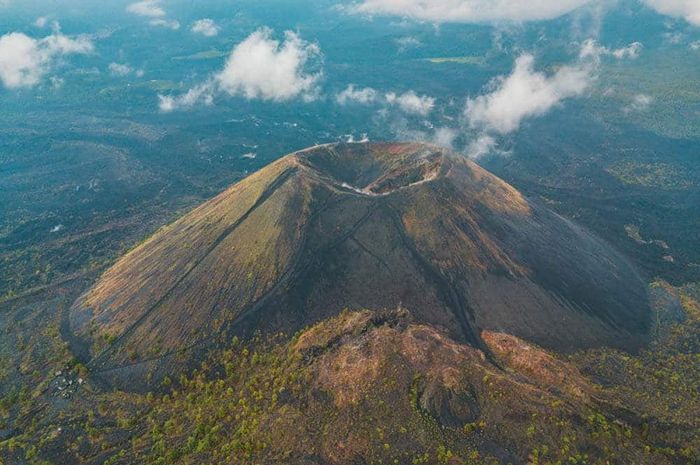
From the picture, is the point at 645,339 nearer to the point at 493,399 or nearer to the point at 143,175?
the point at 493,399

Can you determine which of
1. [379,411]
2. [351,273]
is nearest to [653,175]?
[351,273]


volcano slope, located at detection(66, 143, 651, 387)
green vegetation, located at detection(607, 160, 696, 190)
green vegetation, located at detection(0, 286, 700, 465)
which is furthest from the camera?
green vegetation, located at detection(607, 160, 696, 190)

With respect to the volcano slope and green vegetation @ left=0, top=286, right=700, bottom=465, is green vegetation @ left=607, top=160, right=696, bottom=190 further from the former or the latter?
green vegetation @ left=0, top=286, right=700, bottom=465

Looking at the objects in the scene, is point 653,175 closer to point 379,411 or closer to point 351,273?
point 351,273

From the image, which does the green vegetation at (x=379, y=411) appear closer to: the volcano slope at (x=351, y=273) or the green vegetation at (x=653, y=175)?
the volcano slope at (x=351, y=273)

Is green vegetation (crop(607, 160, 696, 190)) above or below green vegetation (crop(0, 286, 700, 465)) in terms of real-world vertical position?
below

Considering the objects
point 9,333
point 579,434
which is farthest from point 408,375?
point 9,333

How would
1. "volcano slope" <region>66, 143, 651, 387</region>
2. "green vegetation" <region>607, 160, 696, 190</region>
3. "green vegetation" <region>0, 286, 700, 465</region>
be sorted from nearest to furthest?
"green vegetation" <region>0, 286, 700, 465</region> < "volcano slope" <region>66, 143, 651, 387</region> < "green vegetation" <region>607, 160, 696, 190</region>

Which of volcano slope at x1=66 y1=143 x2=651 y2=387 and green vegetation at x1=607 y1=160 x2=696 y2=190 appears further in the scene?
green vegetation at x1=607 y1=160 x2=696 y2=190

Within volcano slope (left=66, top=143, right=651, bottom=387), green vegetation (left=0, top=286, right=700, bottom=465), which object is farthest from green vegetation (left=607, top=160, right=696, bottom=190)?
green vegetation (left=0, top=286, right=700, bottom=465)

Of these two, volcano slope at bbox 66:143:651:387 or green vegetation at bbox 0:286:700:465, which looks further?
volcano slope at bbox 66:143:651:387
